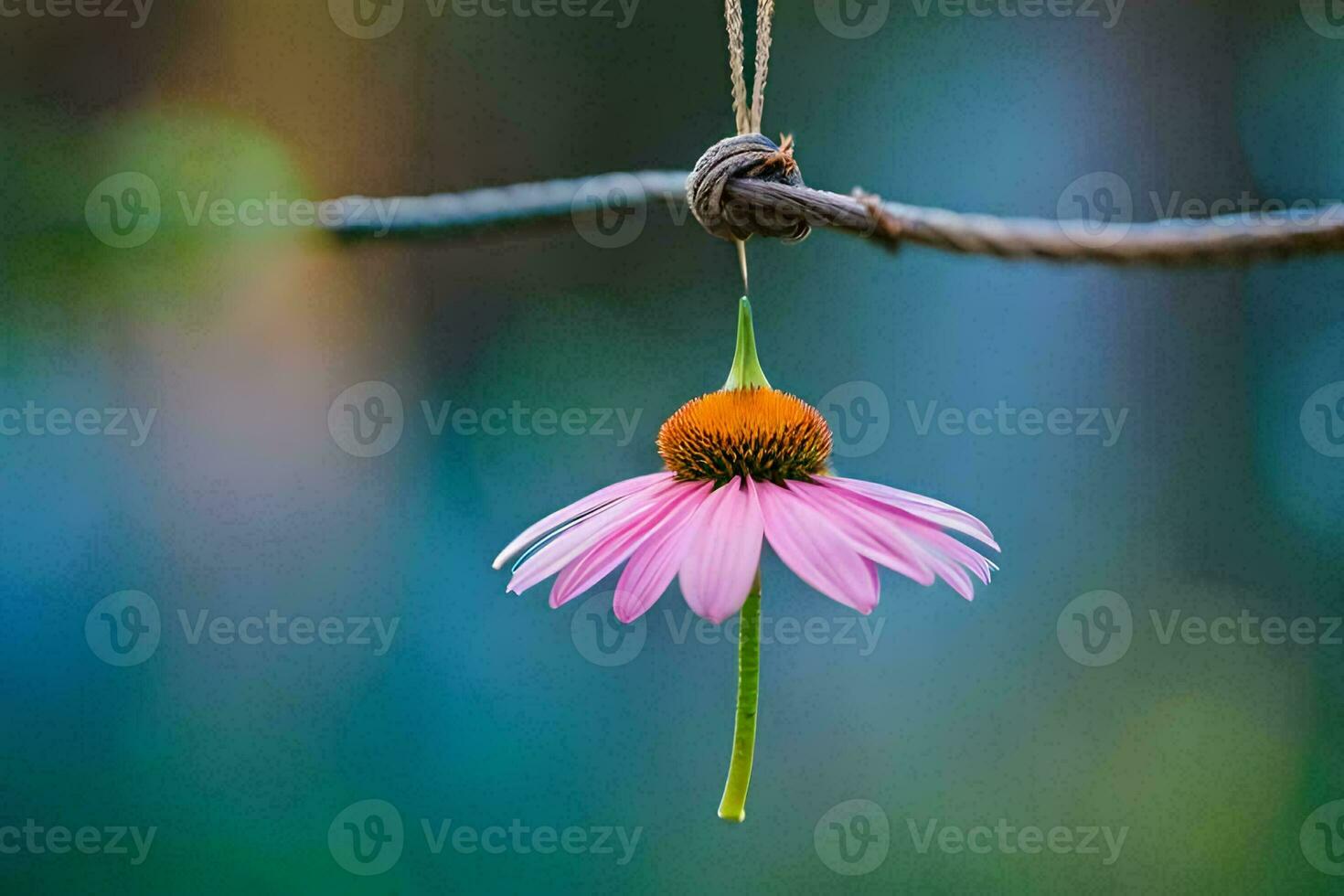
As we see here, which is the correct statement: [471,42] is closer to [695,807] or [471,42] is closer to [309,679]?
[309,679]

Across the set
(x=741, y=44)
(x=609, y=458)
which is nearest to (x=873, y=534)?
(x=741, y=44)

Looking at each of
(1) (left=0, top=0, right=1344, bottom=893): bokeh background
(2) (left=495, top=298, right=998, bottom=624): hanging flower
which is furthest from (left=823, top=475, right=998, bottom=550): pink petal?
(1) (left=0, top=0, right=1344, bottom=893): bokeh background

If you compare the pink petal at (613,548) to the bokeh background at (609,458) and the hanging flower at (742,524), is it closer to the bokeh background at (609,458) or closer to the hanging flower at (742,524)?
the hanging flower at (742,524)

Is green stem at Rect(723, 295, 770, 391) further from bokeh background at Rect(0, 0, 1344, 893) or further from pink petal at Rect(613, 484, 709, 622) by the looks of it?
bokeh background at Rect(0, 0, 1344, 893)

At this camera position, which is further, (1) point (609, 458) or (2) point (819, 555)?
(1) point (609, 458)

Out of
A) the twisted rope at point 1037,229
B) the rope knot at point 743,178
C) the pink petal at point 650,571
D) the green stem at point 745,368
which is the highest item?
the rope knot at point 743,178

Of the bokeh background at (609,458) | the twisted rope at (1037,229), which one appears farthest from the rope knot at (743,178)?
the bokeh background at (609,458)

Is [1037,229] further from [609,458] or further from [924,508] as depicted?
[609,458]

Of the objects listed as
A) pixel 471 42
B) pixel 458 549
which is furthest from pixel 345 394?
pixel 471 42
